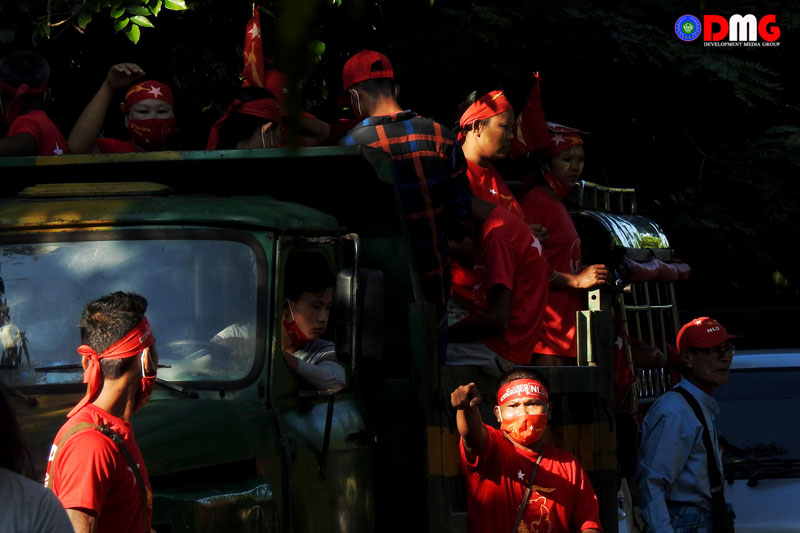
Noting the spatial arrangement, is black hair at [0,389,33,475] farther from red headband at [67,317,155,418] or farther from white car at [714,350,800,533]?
white car at [714,350,800,533]

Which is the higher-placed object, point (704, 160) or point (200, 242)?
point (704, 160)

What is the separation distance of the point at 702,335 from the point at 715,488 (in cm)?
82

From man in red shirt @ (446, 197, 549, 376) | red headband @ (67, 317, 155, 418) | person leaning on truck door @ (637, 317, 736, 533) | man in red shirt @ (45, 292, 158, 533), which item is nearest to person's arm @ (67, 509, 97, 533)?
man in red shirt @ (45, 292, 158, 533)

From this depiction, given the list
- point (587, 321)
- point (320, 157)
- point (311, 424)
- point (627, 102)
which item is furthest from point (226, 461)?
point (627, 102)

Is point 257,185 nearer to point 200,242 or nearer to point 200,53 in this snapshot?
point 200,242

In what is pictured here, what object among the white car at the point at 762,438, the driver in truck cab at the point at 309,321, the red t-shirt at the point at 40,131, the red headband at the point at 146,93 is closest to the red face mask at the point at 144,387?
the driver in truck cab at the point at 309,321

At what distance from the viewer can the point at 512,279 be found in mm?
6438

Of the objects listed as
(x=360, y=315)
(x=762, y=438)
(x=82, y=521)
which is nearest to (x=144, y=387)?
(x=82, y=521)

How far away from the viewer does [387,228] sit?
19.6ft

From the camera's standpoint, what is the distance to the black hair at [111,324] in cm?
369

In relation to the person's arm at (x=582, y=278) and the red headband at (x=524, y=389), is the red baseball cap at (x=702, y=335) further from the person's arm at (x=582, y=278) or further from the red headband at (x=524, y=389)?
the red headband at (x=524, y=389)

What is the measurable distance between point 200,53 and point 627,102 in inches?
190

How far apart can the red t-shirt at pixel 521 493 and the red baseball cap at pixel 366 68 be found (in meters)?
1.70

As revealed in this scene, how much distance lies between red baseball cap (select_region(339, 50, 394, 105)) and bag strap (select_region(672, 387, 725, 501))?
2353 millimetres
